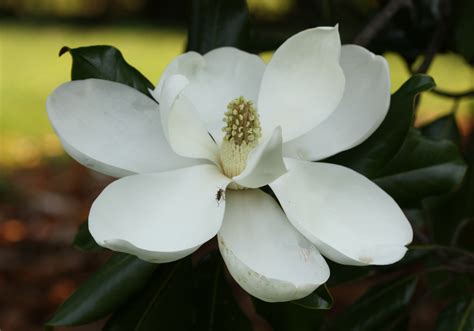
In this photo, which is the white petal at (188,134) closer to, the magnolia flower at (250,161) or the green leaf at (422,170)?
the magnolia flower at (250,161)

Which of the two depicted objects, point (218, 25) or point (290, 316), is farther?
point (218, 25)

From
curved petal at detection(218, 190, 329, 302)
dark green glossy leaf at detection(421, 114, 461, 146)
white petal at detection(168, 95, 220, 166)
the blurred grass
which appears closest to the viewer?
curved petal at detection(218, 190, 329, 302)

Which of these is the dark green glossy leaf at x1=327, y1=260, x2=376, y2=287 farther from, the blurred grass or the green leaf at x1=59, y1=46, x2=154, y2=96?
the blurred grass

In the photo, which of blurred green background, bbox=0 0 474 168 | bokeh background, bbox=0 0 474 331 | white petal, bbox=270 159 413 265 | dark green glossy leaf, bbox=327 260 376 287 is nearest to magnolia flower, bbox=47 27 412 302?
white petal, bbox=270 159 413 265

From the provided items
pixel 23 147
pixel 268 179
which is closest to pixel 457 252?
pixel 268 179

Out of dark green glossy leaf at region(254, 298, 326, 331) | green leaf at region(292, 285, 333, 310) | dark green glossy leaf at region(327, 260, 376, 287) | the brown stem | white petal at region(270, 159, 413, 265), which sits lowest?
dark green glossy leaf at region(327, 260, 376, 287)

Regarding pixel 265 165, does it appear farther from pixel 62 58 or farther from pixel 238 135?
pixel 62 58

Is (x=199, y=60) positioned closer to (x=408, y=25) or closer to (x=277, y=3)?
(x=408, y=25)

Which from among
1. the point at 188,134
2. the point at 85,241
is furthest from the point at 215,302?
the point at 188,134
